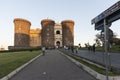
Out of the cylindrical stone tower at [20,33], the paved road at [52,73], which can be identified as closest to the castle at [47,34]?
the cylindrical stone tower at [20,33]

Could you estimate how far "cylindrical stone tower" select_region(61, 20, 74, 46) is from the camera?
11919 cm

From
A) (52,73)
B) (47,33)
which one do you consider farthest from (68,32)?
(52,73)

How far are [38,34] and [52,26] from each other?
34.6ft

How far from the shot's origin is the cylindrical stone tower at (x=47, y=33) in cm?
11806

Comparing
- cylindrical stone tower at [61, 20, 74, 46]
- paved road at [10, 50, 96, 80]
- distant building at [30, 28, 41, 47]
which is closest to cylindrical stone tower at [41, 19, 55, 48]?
distant building at [30, 28, 41, 47]

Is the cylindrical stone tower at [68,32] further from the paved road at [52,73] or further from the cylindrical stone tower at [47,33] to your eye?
the paved road at [52,73]

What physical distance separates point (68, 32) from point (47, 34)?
11.6m

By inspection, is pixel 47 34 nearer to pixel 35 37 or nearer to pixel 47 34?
pixel 47 34

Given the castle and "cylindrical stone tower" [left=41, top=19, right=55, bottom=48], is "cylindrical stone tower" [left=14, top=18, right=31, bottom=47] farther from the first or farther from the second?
"cylindrical stone tower" [left=41, top=19, right=55, bottom=48]

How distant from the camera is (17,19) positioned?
11831 cm

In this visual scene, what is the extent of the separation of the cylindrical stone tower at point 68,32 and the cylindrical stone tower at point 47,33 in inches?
255

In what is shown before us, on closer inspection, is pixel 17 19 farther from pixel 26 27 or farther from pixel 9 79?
pixel 9 79

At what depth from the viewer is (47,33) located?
11975 centimetres

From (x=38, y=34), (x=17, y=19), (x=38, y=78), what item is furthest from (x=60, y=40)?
(x=38, y=78)
